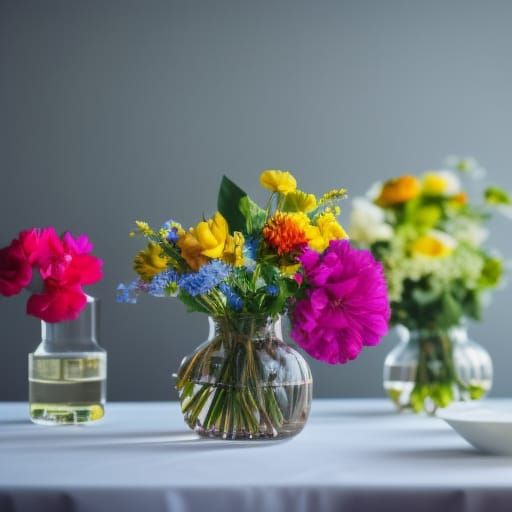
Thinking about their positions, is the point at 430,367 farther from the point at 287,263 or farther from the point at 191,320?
the point at 191,320

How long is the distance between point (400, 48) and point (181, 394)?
1302mm

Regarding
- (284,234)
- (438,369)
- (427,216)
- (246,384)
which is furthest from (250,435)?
(427,216)

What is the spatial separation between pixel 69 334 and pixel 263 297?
0.39 meters

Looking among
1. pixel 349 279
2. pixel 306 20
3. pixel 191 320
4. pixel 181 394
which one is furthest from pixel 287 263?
pixel 306 20

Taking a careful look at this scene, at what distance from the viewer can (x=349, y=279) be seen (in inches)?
44.5

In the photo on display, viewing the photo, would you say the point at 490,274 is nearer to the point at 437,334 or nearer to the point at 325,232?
the point at 437,334

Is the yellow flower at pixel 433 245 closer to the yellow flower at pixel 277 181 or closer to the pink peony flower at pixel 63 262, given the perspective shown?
the yellow flower at pixel 277 181

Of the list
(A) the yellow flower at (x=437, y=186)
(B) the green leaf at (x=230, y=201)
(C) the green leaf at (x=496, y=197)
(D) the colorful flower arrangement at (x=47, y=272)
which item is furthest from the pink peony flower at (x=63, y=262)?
(C) the green leaf at (x=496, y=197)

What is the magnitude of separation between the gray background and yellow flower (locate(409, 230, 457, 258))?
24.0 inches

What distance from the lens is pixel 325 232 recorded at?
3.90ft

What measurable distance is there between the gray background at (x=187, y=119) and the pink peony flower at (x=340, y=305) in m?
1.00

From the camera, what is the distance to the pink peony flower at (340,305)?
3.72ft

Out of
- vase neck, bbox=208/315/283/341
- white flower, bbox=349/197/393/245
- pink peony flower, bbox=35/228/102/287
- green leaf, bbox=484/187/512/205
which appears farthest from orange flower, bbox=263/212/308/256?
green leaf, bbox=484/187/512/205

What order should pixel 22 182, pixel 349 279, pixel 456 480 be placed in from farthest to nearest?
1. pixel 22 182
2. pixel 349 279
3. pixel 456 480
